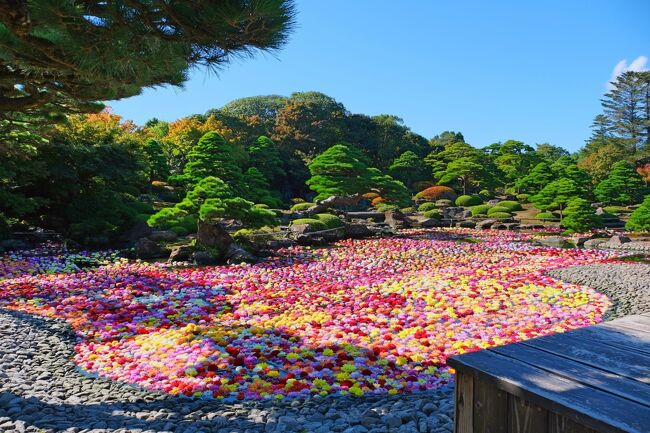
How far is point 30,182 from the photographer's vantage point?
1249 cm

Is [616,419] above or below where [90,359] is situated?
above

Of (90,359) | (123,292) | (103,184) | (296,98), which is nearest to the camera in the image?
(90,359)

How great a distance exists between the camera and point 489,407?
1.50 m

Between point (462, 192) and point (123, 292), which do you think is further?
point (462, 192)

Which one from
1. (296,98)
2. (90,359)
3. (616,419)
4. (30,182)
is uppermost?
(296,98)

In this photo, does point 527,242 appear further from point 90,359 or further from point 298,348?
point 90,359

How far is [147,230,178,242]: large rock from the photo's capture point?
43.8 feet

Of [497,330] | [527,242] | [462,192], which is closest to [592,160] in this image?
[462,192]

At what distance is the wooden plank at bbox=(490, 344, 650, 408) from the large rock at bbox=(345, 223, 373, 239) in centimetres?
1373

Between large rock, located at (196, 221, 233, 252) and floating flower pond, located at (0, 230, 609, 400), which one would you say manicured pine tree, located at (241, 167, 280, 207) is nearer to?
large rock, located at (196, 221, 233, 252)

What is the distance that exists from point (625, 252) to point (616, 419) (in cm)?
1347

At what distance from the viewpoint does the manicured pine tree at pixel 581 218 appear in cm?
1723

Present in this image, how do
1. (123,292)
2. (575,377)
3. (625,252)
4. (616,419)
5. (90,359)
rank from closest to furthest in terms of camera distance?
(616,419), (575,377), (90,359), (123,292), (625,252)

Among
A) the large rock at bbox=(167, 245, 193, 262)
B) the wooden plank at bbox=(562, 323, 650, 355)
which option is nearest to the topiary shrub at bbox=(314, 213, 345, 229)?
the large rock at bbox=(167, 245, 193, 262)
